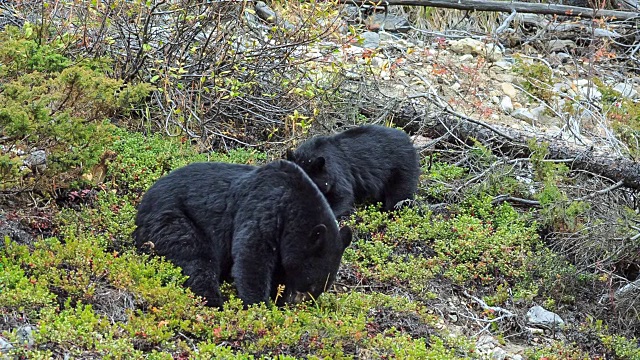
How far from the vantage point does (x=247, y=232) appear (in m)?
6.41

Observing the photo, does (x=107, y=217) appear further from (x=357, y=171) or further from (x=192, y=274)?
(x=357, y=171)

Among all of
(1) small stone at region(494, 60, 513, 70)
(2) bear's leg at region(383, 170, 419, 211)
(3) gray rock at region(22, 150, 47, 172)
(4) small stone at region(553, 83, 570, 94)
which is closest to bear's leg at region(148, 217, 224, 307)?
(3) gray rock at region(22, 150, 47, 172)

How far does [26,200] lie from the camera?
289 inches

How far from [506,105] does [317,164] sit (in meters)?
4.66

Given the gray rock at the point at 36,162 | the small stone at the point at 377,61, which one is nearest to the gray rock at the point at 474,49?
the small stone at the point at 377,61

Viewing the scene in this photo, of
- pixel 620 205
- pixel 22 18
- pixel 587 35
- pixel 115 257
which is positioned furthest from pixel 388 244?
pixel 587 35

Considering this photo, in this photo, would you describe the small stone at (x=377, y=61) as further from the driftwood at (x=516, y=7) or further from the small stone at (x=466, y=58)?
the small stone at (x=466, y=58)

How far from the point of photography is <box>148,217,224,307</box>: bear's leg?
635 centimetres

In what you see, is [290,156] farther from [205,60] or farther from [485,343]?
[485,343]

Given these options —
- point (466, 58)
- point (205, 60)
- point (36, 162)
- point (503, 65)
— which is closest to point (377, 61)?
point (466, 58)

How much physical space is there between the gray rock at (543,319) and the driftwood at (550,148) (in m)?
1.97

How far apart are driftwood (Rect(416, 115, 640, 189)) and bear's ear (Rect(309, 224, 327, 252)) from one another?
388 centimetres

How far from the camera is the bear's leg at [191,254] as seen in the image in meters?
6.35

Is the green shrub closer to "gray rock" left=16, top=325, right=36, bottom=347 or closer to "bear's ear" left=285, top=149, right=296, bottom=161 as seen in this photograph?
"gray rock" left=16, top=325, right=36, bottom=347
